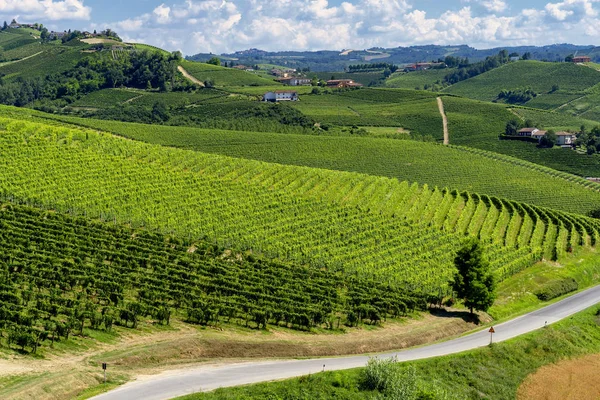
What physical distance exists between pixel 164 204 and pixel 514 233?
140 ft

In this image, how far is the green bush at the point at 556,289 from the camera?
68.4 metres

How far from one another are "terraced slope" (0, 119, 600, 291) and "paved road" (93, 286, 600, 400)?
8916mm

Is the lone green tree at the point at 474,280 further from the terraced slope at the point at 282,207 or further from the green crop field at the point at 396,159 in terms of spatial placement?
the green crop field at the point at 396,159

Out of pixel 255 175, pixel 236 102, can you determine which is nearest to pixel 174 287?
pixel 255 175

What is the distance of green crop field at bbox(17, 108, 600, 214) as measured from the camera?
380 feet

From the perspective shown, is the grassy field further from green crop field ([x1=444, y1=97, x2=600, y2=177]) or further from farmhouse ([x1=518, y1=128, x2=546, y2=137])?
farmhouse ([x1=518, y1=128, x2=546, y2=137])

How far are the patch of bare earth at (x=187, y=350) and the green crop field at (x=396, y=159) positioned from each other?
6441 centimetres

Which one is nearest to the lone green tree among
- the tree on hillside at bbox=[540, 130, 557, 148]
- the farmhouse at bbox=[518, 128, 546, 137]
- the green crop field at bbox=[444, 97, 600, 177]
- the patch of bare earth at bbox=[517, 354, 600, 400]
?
the patch of bare earth at bbox=[517, 354, 600, 400]

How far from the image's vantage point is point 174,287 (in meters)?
52.8

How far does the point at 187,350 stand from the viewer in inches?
1734

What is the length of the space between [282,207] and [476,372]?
33755mm

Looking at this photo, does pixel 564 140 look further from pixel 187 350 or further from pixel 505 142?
pixel 187 350

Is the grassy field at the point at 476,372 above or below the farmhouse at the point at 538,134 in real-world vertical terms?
below

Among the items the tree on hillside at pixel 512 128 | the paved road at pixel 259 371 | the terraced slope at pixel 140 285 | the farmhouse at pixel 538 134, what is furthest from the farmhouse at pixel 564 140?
the terraced slope at pixel 140 285
